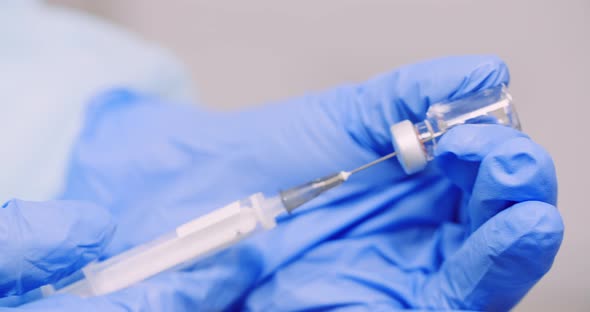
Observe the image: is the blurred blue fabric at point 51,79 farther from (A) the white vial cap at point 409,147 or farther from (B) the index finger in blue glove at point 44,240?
(A) the white vial cap at point 409,147

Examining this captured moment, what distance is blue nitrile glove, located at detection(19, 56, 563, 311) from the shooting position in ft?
2.03

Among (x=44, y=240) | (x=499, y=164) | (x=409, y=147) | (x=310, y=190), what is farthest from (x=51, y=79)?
(x=499, y=164)

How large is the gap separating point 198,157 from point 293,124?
21 cm

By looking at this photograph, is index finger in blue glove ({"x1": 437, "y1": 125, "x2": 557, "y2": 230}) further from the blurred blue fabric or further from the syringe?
the blurred blue fabric

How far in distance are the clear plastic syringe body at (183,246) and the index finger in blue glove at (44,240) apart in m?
0.04

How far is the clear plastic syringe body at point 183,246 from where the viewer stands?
689 millimetres

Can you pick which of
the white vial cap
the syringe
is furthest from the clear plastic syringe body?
the white vial cap

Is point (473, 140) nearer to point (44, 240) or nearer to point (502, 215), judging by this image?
point (502, 215)

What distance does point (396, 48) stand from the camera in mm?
1202

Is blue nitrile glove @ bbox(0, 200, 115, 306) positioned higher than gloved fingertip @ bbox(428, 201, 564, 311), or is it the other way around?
blue nitrile glove @ bbox(0, 200, 115, 306)

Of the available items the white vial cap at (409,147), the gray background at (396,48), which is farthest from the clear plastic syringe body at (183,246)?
the gray background at (396,48)

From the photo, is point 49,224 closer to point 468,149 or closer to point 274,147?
point 274,147

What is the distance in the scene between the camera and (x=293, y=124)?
907mm

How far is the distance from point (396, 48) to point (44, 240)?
35.4 inches
